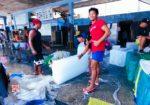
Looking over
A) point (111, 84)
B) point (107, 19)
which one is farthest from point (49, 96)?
point (107, 19)

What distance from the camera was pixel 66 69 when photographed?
172 inches

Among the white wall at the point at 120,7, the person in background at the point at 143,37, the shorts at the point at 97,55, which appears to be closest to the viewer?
the shorts at the point at 97,55

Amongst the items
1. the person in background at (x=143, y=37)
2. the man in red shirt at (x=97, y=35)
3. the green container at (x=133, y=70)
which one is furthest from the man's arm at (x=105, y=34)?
the person in background at (x=143, y=37)

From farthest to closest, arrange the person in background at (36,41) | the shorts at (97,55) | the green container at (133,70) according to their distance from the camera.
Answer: the person in background at (36,41)
the green container at (133,70)
the shorts at (97,55)

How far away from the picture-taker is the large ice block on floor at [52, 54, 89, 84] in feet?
13.8

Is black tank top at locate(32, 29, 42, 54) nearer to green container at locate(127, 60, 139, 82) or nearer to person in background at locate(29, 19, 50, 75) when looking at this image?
person in background at locate(29, 19, 50, 75)

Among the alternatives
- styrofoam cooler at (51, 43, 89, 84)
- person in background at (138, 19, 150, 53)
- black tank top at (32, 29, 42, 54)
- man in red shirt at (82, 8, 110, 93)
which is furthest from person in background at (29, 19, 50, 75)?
person in background at (138, 19, 150, 53)

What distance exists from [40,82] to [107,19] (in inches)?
174

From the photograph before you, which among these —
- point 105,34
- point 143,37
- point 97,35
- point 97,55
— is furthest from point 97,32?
point 143,37

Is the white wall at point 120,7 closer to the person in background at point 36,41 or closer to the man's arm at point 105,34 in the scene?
the person in background at point 36,41

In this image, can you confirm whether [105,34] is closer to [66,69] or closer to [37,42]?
[66,69]

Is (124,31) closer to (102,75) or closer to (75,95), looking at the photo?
(102,75)

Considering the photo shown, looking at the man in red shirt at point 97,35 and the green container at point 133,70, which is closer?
the man in red shirt at point 97,35

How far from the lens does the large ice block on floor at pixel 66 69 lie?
4195 millimetres
